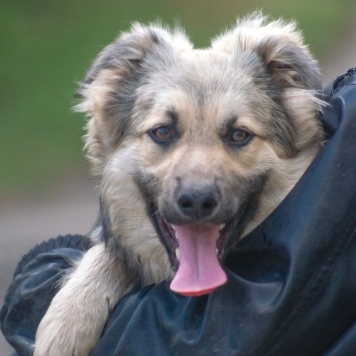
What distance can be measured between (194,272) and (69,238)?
1.24 metres

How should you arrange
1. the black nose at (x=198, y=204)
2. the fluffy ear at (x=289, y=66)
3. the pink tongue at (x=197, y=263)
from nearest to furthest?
the pink tongue at (x=197, y=263), the black nose at (x=198, y=204), the fluffy ear at (x=289, y=66)

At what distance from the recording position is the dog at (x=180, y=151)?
3.36 meters

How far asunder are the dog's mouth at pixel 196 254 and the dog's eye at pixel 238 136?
12.3 inches

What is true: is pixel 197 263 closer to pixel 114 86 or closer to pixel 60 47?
pixel 114 86

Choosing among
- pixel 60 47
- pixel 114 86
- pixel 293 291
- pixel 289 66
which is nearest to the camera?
pixel 293 291

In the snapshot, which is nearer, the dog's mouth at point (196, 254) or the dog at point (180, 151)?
the dog's mouth at point (196, 254)

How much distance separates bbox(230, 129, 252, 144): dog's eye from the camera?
140 inches

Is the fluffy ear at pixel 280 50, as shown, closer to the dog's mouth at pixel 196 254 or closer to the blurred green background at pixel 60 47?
the dog's mouth at pixel 196 254

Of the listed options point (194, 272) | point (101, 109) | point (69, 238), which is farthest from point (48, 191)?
point (194, 272)

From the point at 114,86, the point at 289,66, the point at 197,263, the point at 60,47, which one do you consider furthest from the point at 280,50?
the point at 60,47

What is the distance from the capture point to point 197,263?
3279 millimetres

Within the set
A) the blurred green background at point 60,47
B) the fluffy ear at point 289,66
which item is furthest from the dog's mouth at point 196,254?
the blurred green background at point 60,47

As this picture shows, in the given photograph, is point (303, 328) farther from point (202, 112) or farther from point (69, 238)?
point (69, 238)

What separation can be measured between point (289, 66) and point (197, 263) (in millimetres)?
854
